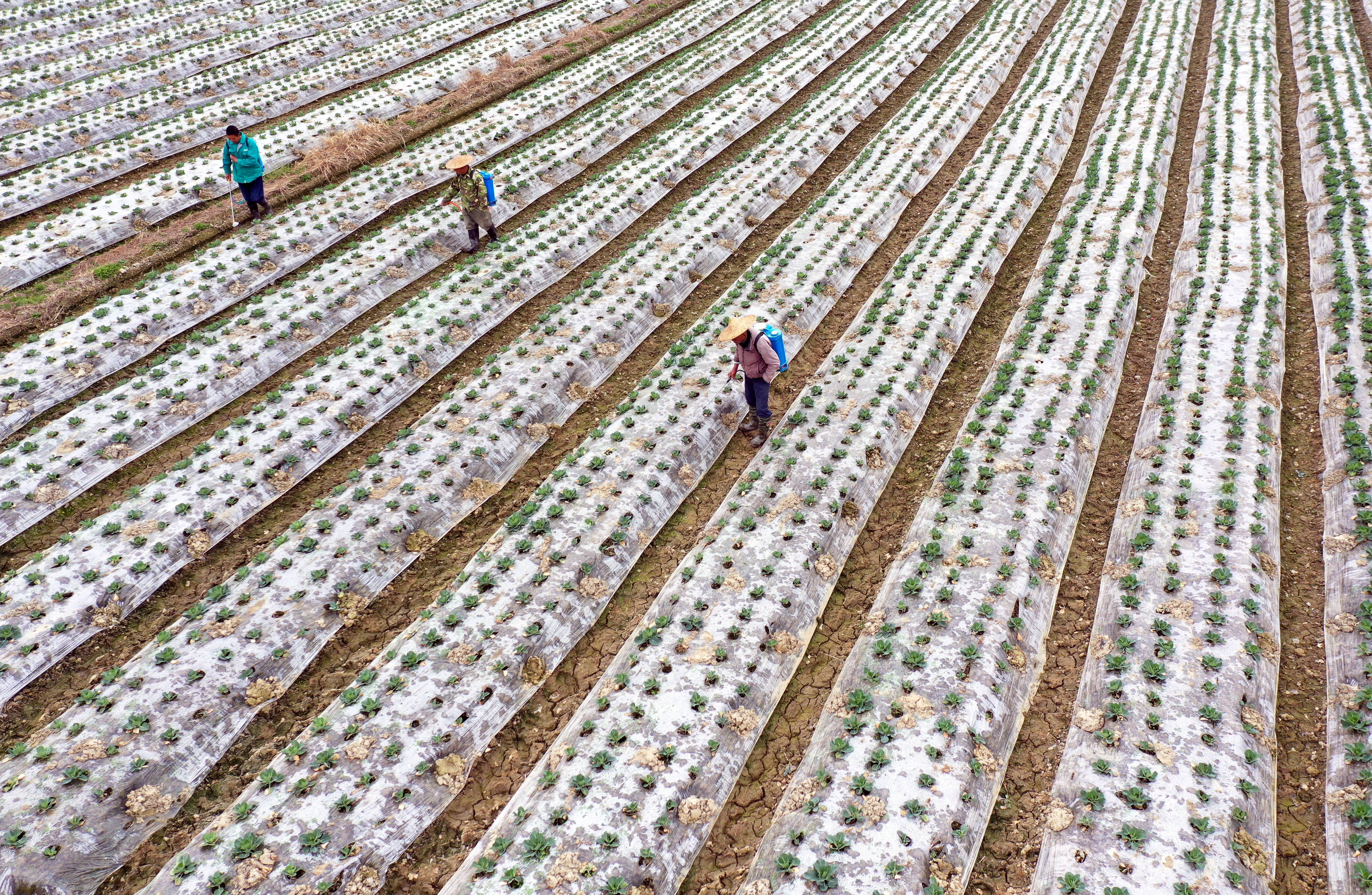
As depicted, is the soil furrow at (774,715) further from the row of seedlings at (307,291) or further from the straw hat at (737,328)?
the row of seedlings at (307,291)

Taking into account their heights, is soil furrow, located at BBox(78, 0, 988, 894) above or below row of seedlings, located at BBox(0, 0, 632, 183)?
below

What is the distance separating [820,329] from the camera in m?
13.8

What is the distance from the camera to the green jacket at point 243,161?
14555mm

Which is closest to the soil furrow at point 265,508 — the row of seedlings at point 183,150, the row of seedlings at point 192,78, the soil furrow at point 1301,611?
the row of seedlings at point 183,150

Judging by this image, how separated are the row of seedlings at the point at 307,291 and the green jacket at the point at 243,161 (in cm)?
109

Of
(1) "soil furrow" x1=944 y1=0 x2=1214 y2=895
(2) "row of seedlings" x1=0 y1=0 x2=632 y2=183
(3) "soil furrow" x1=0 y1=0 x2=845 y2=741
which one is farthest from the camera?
(2) "row of seedlings" x1=0 y1=0 x2=632 y2=183

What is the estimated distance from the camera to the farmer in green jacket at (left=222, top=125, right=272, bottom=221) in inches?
571

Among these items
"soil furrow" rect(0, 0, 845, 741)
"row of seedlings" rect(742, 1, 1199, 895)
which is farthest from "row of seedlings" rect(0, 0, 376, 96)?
"row of seedlings" rect(742, 1, 1199, 895)

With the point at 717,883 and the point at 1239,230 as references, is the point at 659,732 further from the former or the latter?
the point at 1239,230

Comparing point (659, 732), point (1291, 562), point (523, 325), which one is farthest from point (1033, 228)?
point (659, 732)

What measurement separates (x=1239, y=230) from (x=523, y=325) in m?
15.5

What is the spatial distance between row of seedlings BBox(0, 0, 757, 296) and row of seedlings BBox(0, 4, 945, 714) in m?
4.16

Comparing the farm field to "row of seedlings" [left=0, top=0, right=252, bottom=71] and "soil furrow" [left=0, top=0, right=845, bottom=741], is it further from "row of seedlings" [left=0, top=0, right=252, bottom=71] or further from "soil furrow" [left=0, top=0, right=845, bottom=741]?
"row of seedlings" [left=0, top=0, right=252, bottom=71]

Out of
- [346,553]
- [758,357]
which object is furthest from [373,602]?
[758,357]
